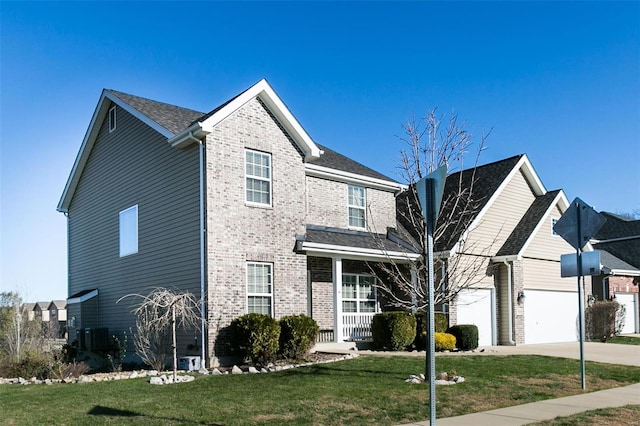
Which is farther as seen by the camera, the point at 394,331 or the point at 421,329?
the point at 421,329

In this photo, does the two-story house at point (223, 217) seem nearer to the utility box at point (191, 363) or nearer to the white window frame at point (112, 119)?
the white window frame at point (112, 119)

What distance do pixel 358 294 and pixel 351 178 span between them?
13.5 feet

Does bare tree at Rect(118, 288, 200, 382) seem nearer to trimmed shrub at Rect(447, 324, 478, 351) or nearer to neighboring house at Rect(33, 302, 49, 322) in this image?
neighboring house at Rect(33, 302, 49, 322)

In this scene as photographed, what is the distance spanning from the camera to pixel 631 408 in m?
9.95

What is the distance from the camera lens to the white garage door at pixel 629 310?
102 ft

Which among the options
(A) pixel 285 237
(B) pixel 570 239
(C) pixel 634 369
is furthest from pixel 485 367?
(A) pixel 285 237

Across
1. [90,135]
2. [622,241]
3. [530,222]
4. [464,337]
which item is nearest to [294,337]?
[464,337]

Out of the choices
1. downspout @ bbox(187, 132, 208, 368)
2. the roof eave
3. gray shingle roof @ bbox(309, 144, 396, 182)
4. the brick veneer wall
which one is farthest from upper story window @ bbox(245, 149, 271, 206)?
the roof eave

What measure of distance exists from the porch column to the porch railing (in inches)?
18.3

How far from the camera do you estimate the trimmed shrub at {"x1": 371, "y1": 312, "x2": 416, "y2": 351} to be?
19297mm

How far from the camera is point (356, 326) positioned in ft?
68.3

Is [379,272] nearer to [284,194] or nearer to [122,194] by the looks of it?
[284,194]

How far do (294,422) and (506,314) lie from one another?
16915mm

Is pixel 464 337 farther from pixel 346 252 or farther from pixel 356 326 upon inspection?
pixel 346 252
